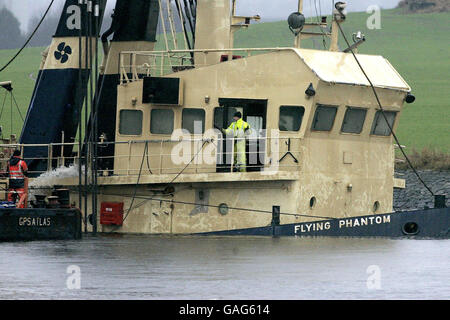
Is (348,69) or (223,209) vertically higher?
(348,69)

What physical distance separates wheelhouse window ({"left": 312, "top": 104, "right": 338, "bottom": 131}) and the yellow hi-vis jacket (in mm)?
1487

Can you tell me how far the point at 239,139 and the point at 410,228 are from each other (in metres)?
4.16

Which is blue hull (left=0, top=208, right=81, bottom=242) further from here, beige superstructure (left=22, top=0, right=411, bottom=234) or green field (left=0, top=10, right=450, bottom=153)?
green field (left=0, top=10, right=450, bottom=153)

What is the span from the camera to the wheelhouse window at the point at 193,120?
28.6 m

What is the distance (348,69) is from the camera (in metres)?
28.0

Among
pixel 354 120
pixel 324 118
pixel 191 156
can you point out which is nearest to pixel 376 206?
pixel 354 120

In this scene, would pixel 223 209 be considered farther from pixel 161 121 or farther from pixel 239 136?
pixel 161 121

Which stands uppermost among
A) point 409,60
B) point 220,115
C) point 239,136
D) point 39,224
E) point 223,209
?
point 409,60

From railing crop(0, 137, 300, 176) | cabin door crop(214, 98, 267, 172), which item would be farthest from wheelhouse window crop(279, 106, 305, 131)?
cabin door crop(214, 98, 267, 172)

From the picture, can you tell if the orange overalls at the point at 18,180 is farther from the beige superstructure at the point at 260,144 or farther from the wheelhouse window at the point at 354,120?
the wheelhouse window at the point at 354,120

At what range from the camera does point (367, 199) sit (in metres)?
28.8

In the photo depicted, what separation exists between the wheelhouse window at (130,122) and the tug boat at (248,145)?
0.09 feet

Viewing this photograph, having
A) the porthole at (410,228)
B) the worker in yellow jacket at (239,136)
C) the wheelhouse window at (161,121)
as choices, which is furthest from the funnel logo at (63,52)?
the porthole at (410,228)
